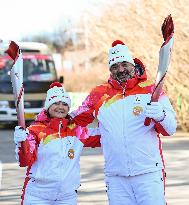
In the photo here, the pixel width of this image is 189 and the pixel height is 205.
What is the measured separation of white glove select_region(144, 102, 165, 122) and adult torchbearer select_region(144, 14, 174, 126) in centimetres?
6

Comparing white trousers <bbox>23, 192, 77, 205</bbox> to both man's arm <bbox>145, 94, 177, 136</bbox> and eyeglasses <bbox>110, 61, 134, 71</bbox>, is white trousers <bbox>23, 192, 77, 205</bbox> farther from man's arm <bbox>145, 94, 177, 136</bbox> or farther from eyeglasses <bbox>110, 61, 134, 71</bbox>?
eyeglasses <bbox>110, 61, 134, 71</bbox>

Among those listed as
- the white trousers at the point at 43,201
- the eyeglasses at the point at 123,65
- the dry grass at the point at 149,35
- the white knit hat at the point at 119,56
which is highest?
the dry grass at the point at 149,35

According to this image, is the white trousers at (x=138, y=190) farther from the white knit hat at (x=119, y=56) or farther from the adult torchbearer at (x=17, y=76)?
the white knit hat at (x=119, y=56)

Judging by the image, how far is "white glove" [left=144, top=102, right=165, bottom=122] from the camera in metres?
5.14

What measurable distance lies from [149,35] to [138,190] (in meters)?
14.8

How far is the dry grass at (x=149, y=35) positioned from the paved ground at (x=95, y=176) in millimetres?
2534

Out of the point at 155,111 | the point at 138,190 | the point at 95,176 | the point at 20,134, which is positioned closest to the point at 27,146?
the point at 20,134

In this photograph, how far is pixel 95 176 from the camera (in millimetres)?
11547

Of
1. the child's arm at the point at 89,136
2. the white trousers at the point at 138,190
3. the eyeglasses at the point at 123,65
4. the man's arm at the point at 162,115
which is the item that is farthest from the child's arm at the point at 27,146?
the man's arm at the point at 162,115

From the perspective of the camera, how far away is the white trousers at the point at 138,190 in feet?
17.6

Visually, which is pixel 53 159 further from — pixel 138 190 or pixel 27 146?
pixel 138 190

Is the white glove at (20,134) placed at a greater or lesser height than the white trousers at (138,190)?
greater

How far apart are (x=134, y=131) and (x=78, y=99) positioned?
1828 cm

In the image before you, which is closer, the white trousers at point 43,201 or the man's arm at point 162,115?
the man's arm at point 162,115
